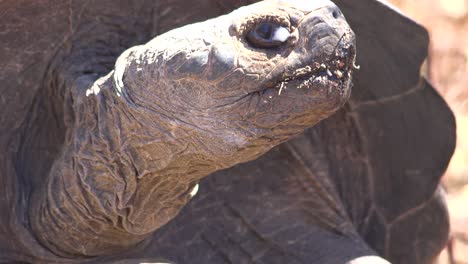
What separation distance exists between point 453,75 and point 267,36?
10.8 ft

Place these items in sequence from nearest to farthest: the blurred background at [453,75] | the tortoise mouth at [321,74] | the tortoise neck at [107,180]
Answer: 1. the tortoise mouth at [321,74]
2. the tortoise neck at [107,180]
3. the blurred background at [453,75]

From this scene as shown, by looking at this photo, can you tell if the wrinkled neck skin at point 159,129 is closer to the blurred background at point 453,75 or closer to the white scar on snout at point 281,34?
the white scar on snout at point 281,34

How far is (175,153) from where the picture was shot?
2.27 m

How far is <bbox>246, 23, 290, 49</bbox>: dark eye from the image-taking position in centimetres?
208

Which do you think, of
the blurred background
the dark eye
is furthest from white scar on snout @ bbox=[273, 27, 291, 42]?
the blurred background

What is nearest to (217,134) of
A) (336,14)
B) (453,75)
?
(336,14)

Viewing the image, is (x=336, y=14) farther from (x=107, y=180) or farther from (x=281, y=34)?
(x=107, y=180)

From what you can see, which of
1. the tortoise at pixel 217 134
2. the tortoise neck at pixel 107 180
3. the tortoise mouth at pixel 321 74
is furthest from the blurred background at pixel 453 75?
the tortoise mouth at pixel 321 74

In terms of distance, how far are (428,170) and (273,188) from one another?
57 centimetres

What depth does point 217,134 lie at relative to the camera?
2.15m

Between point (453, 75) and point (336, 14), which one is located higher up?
point (336, 14)

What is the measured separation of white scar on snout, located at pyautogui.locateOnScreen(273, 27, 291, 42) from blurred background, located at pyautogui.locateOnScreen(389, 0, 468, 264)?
252cm

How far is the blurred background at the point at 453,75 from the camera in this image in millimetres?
4668

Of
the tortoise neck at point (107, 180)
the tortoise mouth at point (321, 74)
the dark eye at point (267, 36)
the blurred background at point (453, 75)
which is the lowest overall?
the blurred background at point (453, 75)
